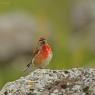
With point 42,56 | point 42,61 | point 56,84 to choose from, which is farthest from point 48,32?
→ point 56,84

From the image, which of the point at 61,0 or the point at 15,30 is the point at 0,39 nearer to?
the point at 15,30

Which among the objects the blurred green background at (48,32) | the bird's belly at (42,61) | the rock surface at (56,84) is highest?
the blurred green background at (48,32)

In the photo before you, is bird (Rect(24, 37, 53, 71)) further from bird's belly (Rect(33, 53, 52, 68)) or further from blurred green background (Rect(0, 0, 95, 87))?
blurred green background (Rect(0, 0, 95, 87))

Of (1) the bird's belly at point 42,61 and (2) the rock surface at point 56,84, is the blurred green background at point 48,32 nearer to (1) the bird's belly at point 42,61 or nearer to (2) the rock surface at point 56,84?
(1) the bird's belly at point 42,61

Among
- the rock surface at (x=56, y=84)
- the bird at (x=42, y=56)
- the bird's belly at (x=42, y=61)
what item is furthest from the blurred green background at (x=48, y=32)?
the rock surface at (x=56, y=84)

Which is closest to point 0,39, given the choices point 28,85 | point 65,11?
point 65,11

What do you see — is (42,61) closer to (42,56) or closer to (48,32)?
(42,56)
